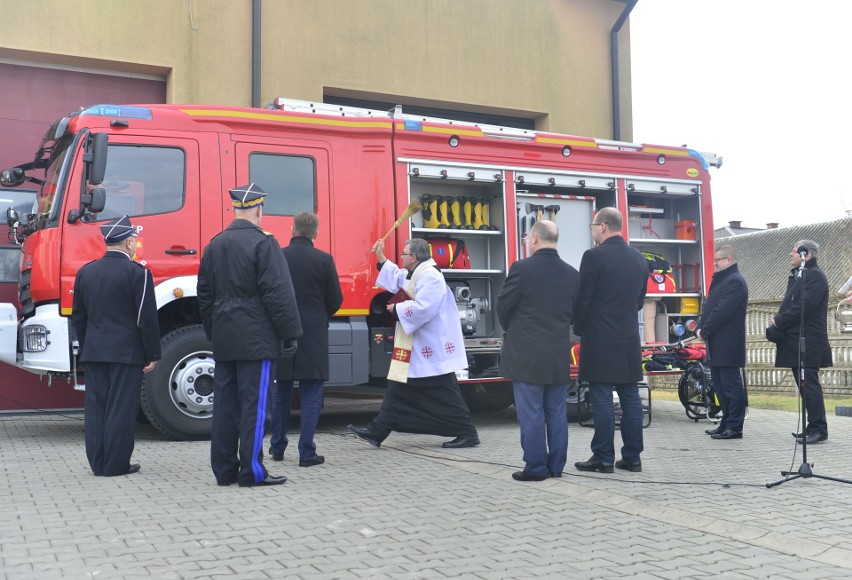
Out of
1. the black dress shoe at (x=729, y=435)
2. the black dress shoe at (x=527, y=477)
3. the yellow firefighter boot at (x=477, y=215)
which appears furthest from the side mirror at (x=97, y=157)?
the black dress shoe at (x=729, y=435)

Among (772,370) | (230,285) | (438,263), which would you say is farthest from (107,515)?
(772,370)

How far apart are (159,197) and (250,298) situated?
2.84 meters

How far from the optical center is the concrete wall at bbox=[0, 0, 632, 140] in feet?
39.0

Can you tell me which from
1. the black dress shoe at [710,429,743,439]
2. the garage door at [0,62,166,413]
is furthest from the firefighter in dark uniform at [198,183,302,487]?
the garage door at [0,62,166,413]

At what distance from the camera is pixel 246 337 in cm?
627

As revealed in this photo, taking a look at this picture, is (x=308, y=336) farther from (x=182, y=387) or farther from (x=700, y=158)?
(x=700, y=158)

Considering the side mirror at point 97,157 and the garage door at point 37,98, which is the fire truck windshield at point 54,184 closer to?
the side mirror at point 97,157

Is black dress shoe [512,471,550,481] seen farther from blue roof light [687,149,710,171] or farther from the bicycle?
blue roof light [687,149,710,171]

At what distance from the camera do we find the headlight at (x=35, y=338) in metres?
8.27

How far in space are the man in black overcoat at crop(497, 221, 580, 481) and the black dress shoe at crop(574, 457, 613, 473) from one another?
35 centimetres

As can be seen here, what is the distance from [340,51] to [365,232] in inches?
196

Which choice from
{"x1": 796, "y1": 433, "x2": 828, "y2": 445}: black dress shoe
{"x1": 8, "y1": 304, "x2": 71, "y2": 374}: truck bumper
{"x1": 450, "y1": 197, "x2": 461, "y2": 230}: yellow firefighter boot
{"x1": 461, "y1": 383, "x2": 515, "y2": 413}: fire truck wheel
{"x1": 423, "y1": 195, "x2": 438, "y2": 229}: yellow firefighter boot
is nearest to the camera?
{"x1": 8, "y1": 304, "x2": 71, "y2": 374}: truck bumper

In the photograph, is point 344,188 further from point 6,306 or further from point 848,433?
point 848,433

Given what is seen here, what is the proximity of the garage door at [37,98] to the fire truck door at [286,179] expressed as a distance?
12.9 ft
